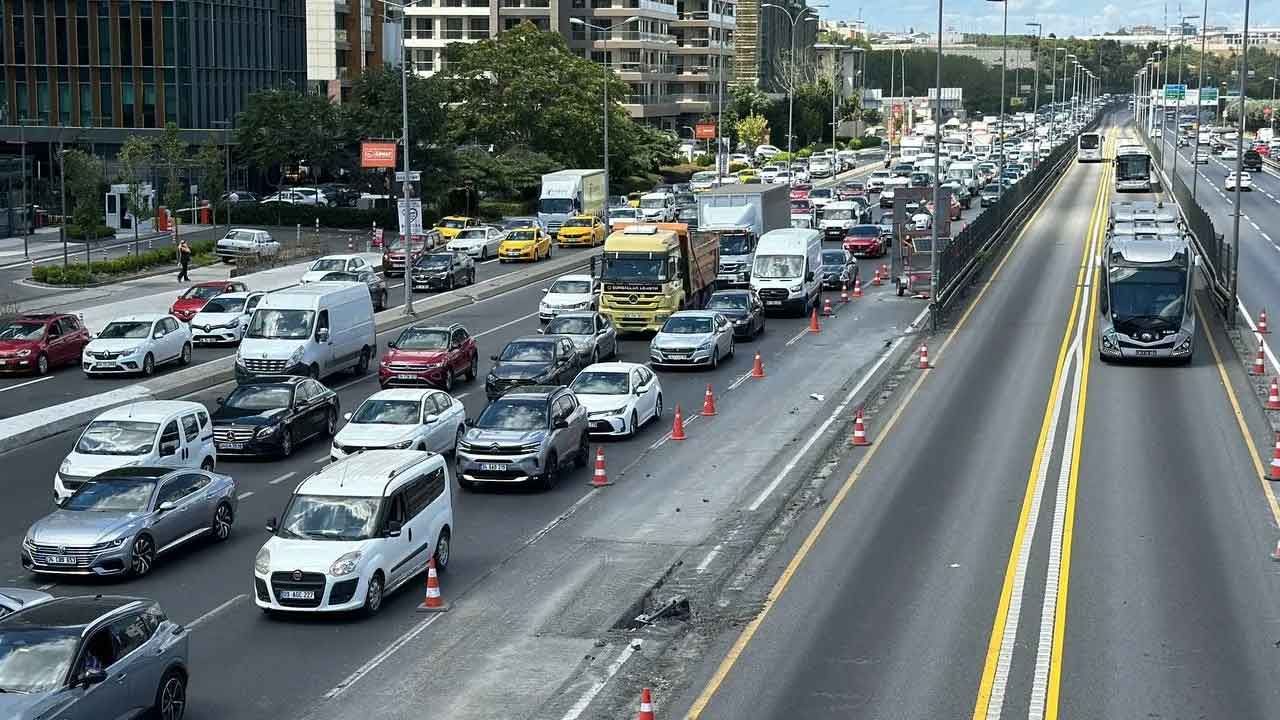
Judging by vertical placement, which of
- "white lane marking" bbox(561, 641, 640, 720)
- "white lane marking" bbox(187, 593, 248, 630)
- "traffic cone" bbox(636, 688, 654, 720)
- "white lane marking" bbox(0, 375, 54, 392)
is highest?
"traffic cone" bbox(636, 688, 654, 720)

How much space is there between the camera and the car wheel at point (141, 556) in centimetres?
2384

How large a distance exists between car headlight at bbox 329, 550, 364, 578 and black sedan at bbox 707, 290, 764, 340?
26152 millimetres

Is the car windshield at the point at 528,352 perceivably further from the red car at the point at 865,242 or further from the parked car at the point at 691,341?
the red car at the point at 865,242

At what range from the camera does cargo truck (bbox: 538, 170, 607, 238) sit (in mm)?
85438

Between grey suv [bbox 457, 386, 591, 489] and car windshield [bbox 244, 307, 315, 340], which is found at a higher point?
car windshield [bbox 244, 307, 315, 340]

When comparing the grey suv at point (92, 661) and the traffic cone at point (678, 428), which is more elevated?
the grey suv at point (92, 661)

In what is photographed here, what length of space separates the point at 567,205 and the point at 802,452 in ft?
176

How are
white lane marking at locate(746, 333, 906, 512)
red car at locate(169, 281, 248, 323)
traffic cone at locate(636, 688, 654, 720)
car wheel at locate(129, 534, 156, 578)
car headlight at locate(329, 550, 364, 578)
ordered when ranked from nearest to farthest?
1. traffic cone at locate(636, 688, 654, 720)
2. car headlight at locate(329, 550, 364, 578)
3. car wheel at locate(129, 534, 156, 578)
4. white lane marking at locate(746, 333, 906, 512)
5. red car at locate(169, 281, 248, 323)

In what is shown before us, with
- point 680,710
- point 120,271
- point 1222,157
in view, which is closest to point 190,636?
point 680,710

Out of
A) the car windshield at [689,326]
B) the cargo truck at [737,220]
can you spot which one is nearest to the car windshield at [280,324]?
the car windshield at [689,326]

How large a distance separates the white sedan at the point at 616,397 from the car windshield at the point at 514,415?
3.26 metres

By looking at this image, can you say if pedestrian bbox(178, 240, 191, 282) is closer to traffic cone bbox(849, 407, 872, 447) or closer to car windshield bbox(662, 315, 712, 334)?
car windshield bbox(662, 315, 712, 334)

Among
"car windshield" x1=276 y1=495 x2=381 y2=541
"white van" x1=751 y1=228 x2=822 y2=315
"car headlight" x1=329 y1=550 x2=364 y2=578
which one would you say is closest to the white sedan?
"car windshield" x1=276 y1=495 x2=381 y2=541

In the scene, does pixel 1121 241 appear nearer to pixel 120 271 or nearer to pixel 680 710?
pixel 680 710
